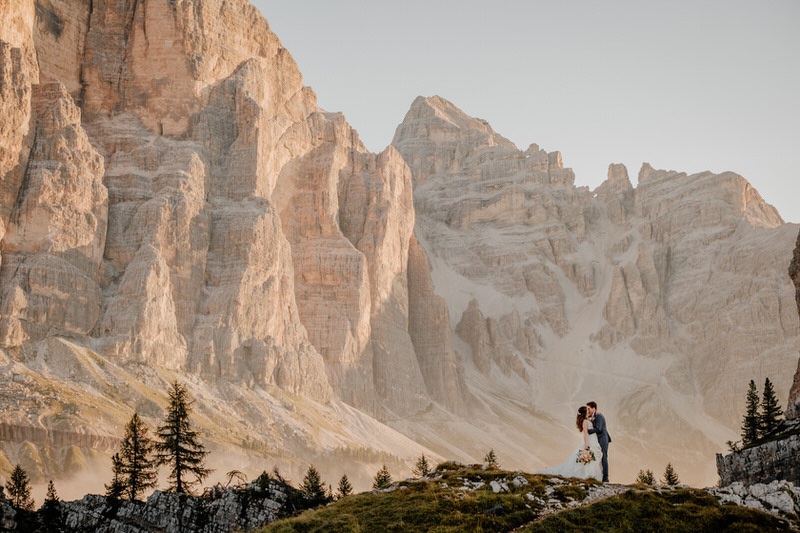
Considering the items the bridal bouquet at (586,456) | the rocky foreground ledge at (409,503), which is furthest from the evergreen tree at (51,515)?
the bridal bouquet at (586,456)

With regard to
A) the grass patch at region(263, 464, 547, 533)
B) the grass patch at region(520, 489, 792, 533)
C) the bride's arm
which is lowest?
the grass patch at region(520, 489, 792, 533)

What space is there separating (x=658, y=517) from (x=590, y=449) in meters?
6.11

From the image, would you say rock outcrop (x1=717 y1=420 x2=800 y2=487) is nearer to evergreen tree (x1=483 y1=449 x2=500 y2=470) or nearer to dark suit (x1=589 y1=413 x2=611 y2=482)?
dark suit (x1=589 y1=413 x2=611 y2=482)

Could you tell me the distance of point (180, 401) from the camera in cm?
7138

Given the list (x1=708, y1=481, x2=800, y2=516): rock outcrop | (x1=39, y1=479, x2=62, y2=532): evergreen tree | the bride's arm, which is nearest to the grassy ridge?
(x1=708, y1=481, x2=800, y2=516): rock outcrop

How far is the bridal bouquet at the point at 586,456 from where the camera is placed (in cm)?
4462

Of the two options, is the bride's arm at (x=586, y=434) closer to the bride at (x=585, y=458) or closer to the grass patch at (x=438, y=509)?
the bride at (x=585, y=458)

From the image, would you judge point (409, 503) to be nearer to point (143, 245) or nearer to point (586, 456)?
point (586, 456)

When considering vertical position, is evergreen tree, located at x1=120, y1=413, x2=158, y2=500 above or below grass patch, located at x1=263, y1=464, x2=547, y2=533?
above

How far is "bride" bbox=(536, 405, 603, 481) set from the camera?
4300 centimetres

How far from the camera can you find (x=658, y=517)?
38.7 meters

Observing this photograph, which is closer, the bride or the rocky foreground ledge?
the rocky foreground ledge

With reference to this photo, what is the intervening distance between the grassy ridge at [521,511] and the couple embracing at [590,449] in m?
1.17

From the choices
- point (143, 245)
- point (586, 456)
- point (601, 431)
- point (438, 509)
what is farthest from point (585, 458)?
point (143, 245)
